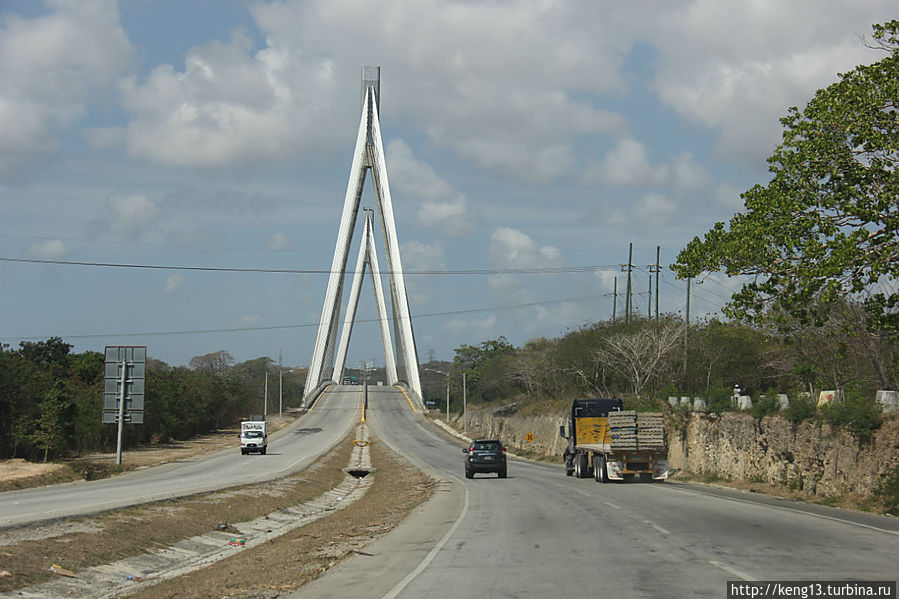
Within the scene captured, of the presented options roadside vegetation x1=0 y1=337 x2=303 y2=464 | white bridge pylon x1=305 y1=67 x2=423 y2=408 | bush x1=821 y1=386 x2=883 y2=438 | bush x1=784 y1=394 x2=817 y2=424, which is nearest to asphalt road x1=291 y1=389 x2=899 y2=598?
bush x1=821 y1=386 x2=883 y2=438

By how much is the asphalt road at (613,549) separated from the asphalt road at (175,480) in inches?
358

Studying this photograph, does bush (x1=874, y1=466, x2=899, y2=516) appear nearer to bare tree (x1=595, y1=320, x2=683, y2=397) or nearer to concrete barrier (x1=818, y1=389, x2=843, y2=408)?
concrete barrier (x1=818, y1=389, x2=843, y2=408)

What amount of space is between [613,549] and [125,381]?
128 feet

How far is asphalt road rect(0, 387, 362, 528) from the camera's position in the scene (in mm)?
23016

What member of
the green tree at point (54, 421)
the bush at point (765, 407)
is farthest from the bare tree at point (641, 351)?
the green tree at point (54, 421)

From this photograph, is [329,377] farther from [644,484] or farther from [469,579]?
[469,579]

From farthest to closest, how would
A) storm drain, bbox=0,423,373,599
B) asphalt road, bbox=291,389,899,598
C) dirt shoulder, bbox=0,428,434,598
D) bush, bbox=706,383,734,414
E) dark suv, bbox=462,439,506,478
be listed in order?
dark suv, bbox=462,439,506,478 < bush, bbox=706,383,734,414 < storm drain, bbox=0,423,373,599 < dirt shoulder, bbox=0,428,434,598 < asphalt road, bbox=291,389,899,598

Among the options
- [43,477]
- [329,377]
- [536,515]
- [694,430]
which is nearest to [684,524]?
[536,515]

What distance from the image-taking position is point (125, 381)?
4681cm

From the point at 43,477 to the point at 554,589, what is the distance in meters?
36.1

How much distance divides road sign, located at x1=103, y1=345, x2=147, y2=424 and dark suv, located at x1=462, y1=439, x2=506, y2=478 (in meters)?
19.4

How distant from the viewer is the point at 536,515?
2091cm

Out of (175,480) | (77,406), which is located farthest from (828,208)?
(77,406)

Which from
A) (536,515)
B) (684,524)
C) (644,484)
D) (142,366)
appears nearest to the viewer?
(684,524)
